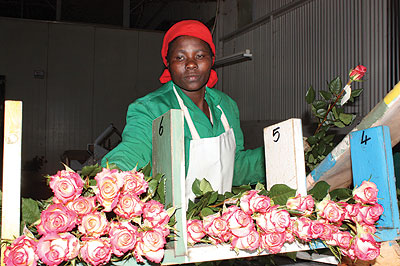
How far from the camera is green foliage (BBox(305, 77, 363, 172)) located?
135cm

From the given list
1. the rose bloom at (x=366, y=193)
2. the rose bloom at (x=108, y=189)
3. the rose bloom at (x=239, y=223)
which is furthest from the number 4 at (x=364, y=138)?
the rose bloom at (x=108, y=189)

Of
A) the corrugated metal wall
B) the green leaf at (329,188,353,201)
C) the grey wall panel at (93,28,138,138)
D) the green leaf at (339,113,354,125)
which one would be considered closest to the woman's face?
the green leaf at (339,113,354,125)

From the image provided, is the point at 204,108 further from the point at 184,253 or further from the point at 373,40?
the point at 373,40

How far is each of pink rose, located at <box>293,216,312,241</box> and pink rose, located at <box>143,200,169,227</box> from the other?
28 centimetres

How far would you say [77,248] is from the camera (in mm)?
678

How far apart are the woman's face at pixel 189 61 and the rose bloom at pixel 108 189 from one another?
0.90 m

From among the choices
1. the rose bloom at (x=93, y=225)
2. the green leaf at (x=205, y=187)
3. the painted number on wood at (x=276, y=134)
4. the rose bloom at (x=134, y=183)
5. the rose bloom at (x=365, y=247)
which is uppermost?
the painted number on wood at (x=276, y=134)

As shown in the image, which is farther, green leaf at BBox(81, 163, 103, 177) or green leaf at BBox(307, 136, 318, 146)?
green leaf at BBox(307, 136, 318, 146)

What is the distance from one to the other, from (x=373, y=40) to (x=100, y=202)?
3377mm

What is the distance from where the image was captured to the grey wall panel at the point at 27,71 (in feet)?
23.7

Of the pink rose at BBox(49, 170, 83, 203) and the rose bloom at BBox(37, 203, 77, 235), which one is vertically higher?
the pink rose at BBox(49, 170, 83, 203)

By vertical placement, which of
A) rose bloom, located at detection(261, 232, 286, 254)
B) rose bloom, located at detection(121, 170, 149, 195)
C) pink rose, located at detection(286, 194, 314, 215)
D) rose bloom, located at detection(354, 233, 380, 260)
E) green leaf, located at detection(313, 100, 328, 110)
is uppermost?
green leaf, located at detection(313, 100, 328, 110)

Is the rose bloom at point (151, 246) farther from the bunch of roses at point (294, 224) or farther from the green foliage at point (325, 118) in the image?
the green foliage at point (325, 118)

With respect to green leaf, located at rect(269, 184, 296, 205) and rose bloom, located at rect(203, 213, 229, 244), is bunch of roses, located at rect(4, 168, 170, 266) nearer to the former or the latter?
rose bloom, located at rect(203, 213, 229, 244)
